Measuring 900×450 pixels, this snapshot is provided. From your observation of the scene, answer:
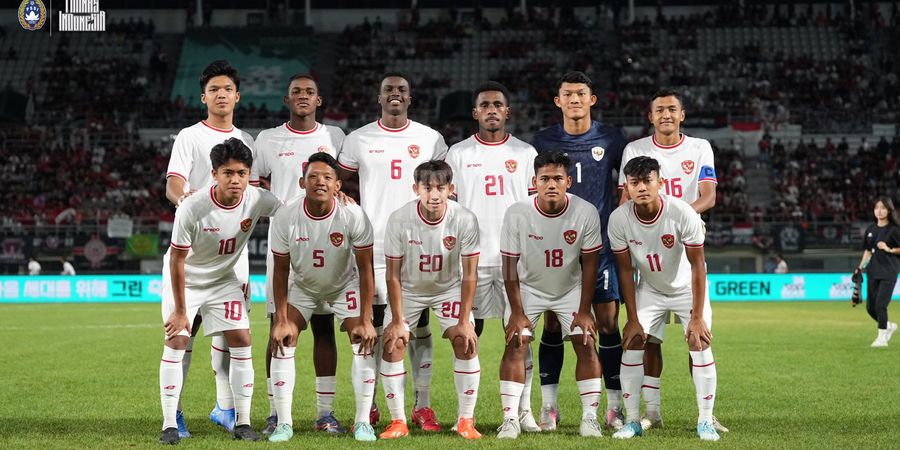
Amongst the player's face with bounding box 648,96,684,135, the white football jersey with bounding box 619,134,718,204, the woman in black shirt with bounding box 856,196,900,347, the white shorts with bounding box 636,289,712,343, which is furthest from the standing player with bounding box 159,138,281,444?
the woman in black shirt with bounding box 856,196,900,347

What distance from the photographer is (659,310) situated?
23.5ft

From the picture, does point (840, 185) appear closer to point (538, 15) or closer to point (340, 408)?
point (538, 15)

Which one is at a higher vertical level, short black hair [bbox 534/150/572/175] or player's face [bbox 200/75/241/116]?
player's face [bbox 200/75/241/116]

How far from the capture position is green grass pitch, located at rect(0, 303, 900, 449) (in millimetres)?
6840

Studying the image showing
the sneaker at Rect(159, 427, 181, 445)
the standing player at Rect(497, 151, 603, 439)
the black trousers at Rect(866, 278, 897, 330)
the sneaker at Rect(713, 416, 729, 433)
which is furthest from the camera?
the black trousers at Rect(866, 278, 897, 330)

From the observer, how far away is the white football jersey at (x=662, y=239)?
699 centimetres

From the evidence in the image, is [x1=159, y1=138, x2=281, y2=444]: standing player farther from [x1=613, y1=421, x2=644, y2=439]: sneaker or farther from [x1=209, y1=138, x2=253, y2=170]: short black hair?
[x1=613, y1=421, x2=644, y2=439]: sneaker

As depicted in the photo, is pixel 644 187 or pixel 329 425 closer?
pixel 644 187

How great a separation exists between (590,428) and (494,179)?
2059 millimetres

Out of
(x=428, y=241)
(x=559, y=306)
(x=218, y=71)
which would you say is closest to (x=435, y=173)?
(x=428, y=241)

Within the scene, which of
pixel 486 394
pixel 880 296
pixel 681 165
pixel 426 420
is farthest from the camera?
pixel 880 296

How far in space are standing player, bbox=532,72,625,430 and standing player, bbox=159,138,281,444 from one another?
7.36 ft

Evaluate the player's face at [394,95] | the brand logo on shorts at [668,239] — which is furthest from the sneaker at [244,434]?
the brand logo on shorts at [668,239]

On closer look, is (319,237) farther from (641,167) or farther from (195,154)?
(641,167)
